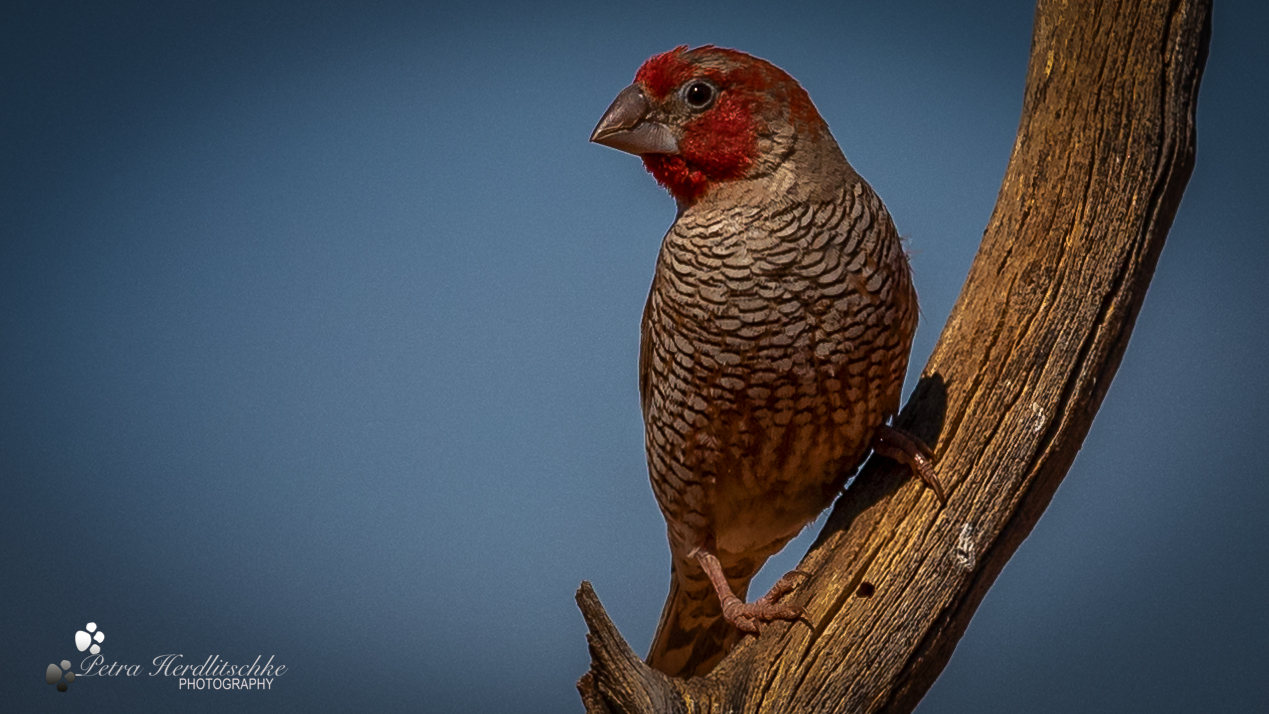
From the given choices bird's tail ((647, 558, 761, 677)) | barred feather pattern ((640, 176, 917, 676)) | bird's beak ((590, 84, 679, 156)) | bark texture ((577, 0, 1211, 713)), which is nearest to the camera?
bark texture ((577, 0, 1211, 713))

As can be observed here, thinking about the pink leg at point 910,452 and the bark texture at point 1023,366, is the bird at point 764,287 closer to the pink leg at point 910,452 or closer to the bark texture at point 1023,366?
the pink leg at point 910,452

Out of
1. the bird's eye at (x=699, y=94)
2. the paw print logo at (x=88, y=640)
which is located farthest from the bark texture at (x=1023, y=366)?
the paw print logo at (x=88, y=640)

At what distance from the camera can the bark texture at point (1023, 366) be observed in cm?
294

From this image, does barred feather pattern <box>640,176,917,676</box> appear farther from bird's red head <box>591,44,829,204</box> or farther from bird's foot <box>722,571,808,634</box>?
bird's foot <box>722,571,808,634</box>

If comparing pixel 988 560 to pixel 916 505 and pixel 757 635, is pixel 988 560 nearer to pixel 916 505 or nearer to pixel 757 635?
pixel 916 505

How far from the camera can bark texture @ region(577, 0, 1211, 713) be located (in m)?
2.94

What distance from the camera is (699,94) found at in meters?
3.15

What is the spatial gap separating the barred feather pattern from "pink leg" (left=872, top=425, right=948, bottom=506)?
50mm

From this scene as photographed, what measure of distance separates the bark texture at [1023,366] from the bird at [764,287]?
0.14 metres

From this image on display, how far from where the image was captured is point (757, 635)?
324 centimetres

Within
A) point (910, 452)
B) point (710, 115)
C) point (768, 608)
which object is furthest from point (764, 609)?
point (710, 115)

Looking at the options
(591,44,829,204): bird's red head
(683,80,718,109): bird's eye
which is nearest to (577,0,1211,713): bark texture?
(591,44,829,204): bird's red head

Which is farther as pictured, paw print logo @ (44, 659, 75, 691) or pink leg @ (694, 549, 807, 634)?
paw print logo @ (44, 659, 75, 691)

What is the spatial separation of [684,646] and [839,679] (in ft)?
3.29
